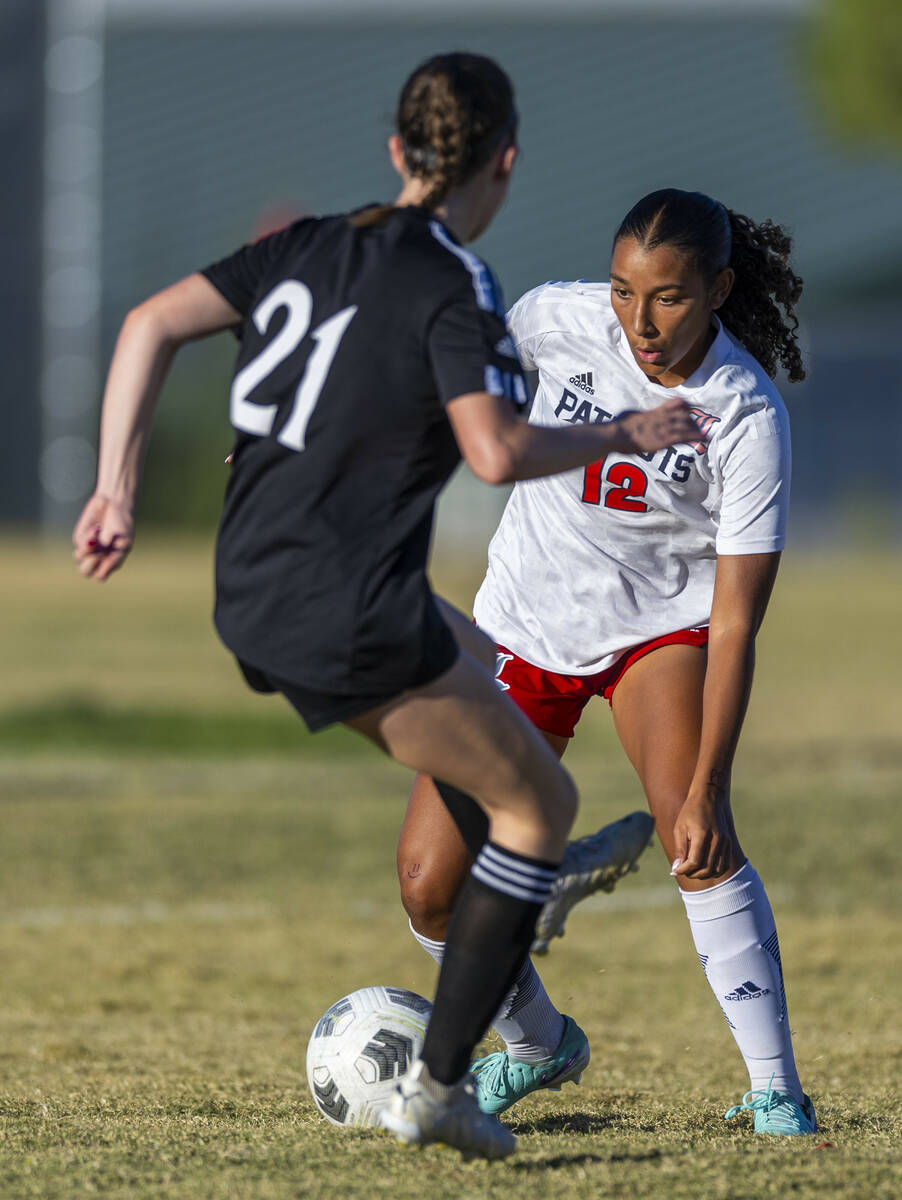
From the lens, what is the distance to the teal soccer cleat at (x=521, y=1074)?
14.3ft

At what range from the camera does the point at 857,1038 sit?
5844 millimetres

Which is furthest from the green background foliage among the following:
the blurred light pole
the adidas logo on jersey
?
the adidas logo on jersey

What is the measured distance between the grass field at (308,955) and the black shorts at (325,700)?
85 cm

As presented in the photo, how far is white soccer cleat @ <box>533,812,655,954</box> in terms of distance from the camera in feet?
11.8

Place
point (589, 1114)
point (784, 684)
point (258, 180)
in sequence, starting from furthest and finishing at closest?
point (258, 180) < point (784, 684) < point (589, 1114)

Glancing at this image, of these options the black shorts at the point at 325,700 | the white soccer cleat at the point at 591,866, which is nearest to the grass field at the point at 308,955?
the white soccer cleat at the point at 591,866

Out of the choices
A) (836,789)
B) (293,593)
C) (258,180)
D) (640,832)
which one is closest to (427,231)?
(293,593)

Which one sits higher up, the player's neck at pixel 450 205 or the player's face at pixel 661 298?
the player's neck at pixel 450 205

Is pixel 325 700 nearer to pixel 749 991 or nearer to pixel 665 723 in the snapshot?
pixel 665 723

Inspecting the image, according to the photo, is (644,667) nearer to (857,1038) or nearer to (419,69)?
(419,69)

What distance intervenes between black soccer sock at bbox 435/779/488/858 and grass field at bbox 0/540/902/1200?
2.12 ft

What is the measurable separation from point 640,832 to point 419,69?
1.66 meters

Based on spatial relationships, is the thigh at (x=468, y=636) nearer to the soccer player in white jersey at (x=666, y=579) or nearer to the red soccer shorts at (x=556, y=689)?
the soccer player in white jersey at (x=666, y=579)

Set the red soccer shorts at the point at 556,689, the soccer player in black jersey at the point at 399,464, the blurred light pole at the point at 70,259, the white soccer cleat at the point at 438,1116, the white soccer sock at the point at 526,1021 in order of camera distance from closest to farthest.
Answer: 1. the soccer player in black jersey at the point at 399,464
2. the white soccer cleat at the point at 438,1116
3. the white soccer sock at the point at 526,1021
4. the red soccer shorts at the point at 556,689
5. the blurred light pole at the point at 70,259
